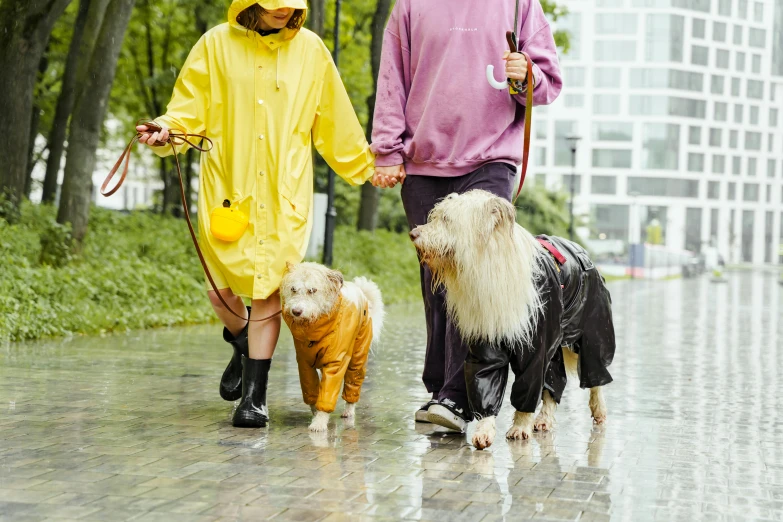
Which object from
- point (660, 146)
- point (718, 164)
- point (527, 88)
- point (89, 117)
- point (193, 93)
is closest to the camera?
point (527, 88)

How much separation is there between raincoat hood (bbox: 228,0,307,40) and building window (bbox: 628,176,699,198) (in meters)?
114

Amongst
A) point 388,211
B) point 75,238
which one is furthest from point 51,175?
point 388,211

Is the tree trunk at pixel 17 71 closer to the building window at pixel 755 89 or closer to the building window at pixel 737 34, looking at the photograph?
the building window at pixel 737 34

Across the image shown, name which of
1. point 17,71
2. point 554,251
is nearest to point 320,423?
point 554,251

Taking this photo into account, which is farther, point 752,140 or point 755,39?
point 752,140

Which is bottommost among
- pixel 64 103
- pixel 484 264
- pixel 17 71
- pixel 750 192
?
pixel 484 264

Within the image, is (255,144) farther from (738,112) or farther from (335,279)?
(738,112)

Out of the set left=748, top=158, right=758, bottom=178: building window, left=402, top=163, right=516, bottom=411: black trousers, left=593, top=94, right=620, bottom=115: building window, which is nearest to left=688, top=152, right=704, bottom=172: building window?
left=748, top=158, right=758, bottom=178: building window

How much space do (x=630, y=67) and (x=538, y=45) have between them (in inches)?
4629

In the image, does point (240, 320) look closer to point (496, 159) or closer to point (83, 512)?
point (496, 159)

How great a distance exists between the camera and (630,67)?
391 ft

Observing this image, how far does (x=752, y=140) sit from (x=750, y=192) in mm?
6303

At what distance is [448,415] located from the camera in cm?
587

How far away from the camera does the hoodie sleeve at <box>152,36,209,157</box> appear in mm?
6043
